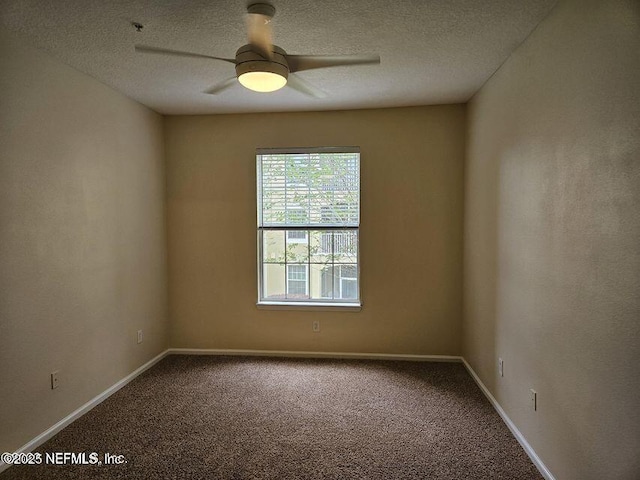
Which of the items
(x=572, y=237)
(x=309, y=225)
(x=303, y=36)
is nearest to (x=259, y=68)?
(x=303, y=36)

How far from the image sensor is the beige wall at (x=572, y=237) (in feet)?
4.51

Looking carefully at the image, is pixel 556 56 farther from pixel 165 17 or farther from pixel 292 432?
pixel 292 432

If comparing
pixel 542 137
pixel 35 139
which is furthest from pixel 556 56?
pixel 35 139

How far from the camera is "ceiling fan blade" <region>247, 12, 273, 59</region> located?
189 centimetres

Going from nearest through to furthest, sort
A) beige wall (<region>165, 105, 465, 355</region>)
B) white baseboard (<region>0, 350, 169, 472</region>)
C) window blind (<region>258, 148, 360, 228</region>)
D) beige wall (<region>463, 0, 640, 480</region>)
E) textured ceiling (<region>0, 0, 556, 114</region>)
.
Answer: beige wall (<region>463, 0, 640, 480</region>)
textured ceiling (<region>0, 0, 556, 114</region>)
white baseboard (<region>0, 350, 169, 472</region>)
beige wall (<region>165, 105, 465, 355</region>)
window blind (<region>258, 148, 360, 228</region>)

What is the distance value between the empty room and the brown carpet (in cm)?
2

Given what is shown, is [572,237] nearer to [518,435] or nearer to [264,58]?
[518,435]

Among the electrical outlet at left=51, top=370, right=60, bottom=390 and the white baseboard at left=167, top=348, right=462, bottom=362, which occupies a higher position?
the electrical outlet at left=51, top=370, right=60, bottom=390

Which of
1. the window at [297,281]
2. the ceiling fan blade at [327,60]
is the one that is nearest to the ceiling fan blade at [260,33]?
the ceiling fan blade at [327,60]

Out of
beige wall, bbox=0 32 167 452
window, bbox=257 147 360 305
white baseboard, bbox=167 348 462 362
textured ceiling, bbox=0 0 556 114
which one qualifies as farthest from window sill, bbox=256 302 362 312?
textured ceiling, bbox=0 0 556 114

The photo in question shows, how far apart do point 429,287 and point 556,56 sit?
2.27 m

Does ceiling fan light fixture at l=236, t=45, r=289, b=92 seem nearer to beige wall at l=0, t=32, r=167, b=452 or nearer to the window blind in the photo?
beige wall at l=0, t=32, r=167, b=452

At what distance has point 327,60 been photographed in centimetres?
199

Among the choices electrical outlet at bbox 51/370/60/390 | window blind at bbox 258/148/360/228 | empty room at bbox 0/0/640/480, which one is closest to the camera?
empty room at bbox 0/0/640/480
